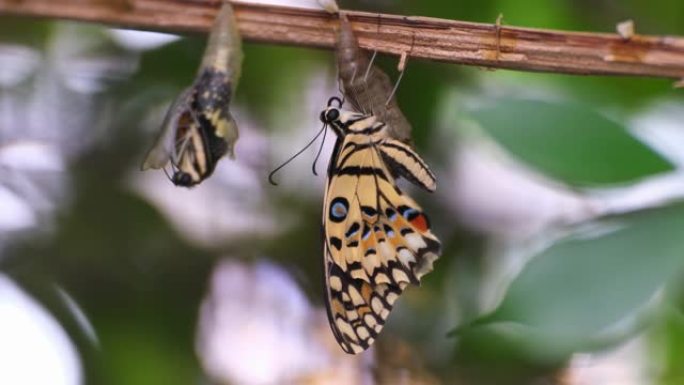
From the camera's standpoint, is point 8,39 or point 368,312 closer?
point 368,312

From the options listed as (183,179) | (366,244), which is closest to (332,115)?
(366,244)

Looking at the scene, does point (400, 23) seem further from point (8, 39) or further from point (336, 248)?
point (8, 39)

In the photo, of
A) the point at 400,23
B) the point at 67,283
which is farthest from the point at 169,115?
the point at 67,283

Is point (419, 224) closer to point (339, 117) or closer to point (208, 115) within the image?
point (339, 117)

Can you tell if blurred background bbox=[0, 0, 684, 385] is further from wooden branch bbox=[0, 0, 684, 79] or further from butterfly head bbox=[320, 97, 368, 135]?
wooden branch bbox=[0, 0, 684, 79]

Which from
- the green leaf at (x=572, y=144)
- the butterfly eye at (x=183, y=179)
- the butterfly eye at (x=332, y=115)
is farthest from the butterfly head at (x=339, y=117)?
the butterfly eye at (x=183, y=179)

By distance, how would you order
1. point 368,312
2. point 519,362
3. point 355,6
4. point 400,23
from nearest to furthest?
point 400,23
point 368,312
point 519,362
point 355,6
